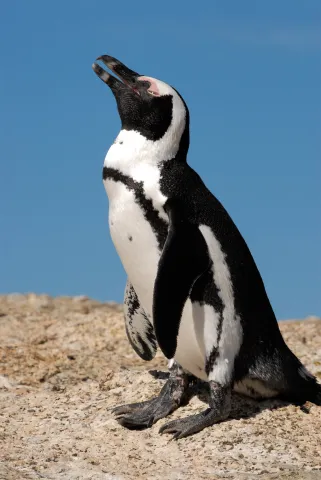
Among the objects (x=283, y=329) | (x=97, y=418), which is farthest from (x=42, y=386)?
(x=283, y=329)

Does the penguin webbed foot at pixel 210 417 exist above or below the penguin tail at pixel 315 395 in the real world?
below

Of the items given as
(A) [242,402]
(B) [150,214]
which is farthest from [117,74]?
(A) [242,402]

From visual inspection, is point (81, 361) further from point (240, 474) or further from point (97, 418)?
point (240, 474)

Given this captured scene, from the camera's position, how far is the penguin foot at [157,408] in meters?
5.30

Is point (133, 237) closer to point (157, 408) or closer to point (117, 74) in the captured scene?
point (117, 74)

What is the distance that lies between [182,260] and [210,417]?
3.42 ft

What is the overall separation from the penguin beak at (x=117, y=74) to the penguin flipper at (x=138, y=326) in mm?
1305

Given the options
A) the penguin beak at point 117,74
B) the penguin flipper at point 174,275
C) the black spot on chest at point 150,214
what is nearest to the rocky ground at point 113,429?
the penguin flipper at point 174,275

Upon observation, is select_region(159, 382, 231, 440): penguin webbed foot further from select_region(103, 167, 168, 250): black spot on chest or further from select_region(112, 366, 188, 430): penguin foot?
select_region(103, 167, 168, 250): black spot on chest

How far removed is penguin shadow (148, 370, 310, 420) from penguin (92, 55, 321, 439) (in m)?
0.10

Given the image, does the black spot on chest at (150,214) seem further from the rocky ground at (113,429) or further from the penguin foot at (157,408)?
the rocky ground at (113,429)

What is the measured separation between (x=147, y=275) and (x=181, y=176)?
62 centimetres

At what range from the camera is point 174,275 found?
4.63 meters

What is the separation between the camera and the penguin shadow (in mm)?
5285
